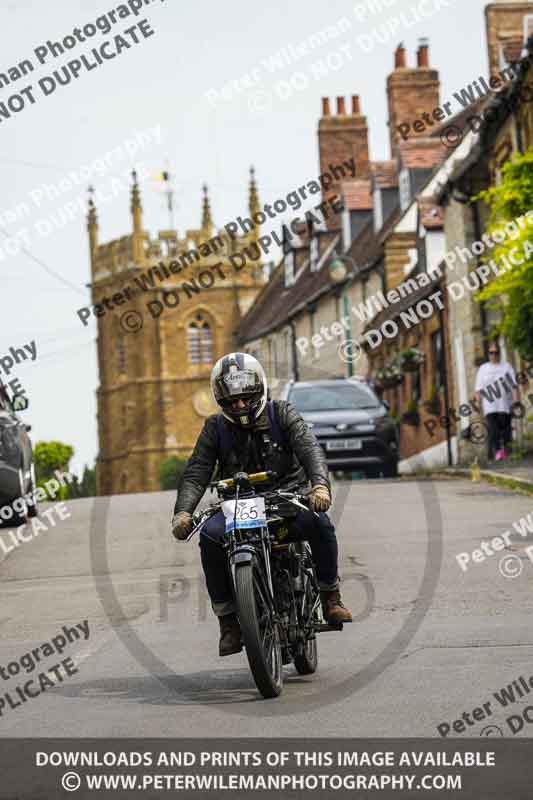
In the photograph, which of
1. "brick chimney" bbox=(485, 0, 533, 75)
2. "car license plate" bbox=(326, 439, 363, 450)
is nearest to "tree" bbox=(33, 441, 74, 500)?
"brick chimney" bbox=(485, 0, 533, 75)

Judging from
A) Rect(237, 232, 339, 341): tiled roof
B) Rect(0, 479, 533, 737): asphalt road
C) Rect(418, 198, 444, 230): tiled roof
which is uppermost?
Rect(237, 232, 339, 341): tiled roof

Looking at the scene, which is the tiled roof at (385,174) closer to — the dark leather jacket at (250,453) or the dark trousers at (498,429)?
the dark trousers at (498,429)

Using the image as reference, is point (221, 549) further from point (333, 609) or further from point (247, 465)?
point (333, 609)

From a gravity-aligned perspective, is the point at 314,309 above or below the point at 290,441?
above

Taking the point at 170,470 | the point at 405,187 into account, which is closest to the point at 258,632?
the point at 405,187

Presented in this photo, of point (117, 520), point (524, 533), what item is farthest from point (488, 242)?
point (524, 533)

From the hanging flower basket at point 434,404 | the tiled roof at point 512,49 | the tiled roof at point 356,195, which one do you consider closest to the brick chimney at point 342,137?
the tiled roof at point 356,195

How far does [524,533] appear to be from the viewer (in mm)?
14758

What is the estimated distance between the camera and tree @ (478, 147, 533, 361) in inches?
763

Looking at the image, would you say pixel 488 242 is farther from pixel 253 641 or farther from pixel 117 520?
pixel 253 641

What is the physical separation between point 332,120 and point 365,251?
35.2 feet

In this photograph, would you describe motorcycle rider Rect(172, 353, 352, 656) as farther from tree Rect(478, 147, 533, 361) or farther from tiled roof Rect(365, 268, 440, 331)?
tiled roof Rect(365, 268, 440, 331)

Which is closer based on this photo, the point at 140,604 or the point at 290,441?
the point at 290,441

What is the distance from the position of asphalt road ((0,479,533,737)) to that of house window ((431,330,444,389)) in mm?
19275
